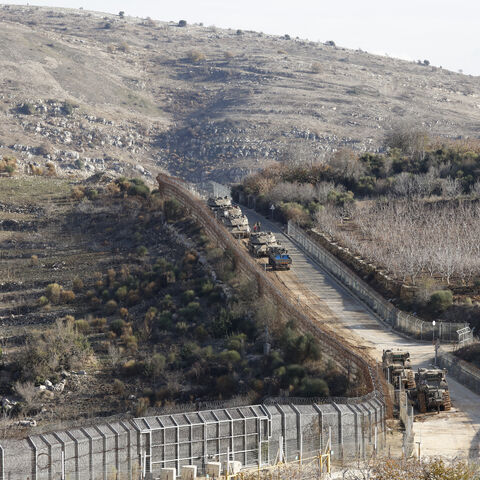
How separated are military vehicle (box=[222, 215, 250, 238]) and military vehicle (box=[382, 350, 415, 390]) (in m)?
34.4

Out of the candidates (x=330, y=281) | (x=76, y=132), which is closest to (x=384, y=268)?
(x=330, y=281)

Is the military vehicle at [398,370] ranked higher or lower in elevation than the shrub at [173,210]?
higher

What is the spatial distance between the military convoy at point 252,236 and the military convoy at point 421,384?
2455cm

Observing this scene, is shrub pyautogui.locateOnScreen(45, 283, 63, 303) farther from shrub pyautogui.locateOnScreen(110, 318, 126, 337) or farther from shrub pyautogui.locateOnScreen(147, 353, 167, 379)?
shrub pyautogui.locateOnScreen(147, 353, 167, 379)

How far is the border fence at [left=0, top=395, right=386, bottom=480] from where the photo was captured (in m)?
28.2

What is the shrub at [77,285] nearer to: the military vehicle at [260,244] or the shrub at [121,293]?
the shrub at [121,293]

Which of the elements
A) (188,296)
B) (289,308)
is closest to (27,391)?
(289,308)

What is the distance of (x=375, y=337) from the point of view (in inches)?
2098

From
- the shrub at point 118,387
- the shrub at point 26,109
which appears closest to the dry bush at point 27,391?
the shrub at point 118,387

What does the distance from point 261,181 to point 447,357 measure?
54.6 m

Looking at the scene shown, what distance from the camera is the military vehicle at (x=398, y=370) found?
140 feet

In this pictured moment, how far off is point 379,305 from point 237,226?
75.4 ft

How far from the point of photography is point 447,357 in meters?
48.3

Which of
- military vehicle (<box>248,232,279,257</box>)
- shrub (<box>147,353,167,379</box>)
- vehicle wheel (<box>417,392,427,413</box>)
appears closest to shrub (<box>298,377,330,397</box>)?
vehicle wheel (<box>417,392,427,413</box>)
